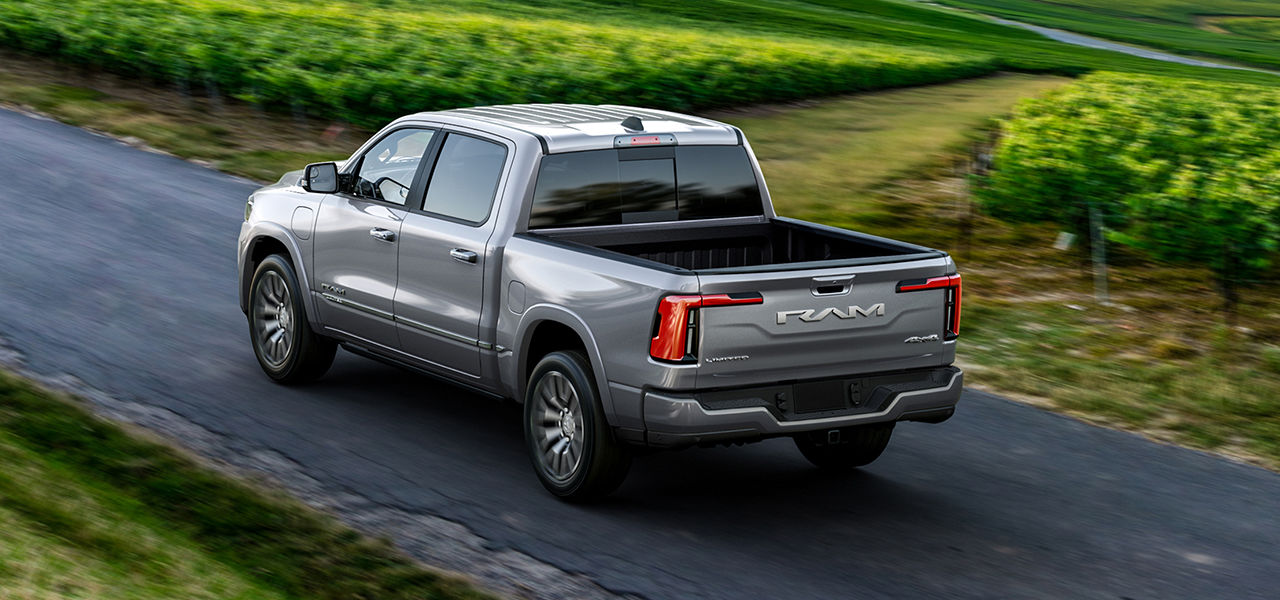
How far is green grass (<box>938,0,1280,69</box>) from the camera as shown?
75.2 metres

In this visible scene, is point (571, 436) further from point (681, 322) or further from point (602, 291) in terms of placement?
point (681, 322)

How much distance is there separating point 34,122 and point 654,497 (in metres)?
14.1

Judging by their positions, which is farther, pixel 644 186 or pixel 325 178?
pixel 325 178

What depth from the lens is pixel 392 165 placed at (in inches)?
329

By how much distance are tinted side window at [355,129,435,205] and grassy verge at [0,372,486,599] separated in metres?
1.90

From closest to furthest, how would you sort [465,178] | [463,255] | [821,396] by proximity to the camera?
[821,396]
[463,255]
[465,178]

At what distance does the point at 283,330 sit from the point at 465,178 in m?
1.99

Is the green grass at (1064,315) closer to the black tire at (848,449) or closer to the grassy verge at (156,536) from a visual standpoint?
the black tire at (848,449)

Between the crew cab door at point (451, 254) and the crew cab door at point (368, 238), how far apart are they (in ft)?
0.46

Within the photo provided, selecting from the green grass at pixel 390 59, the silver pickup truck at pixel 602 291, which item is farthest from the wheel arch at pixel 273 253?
the green grass at pixel 390 59

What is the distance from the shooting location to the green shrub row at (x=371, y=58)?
63.8 feet

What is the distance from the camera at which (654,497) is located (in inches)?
286

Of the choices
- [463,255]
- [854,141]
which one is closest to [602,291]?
[463,255]

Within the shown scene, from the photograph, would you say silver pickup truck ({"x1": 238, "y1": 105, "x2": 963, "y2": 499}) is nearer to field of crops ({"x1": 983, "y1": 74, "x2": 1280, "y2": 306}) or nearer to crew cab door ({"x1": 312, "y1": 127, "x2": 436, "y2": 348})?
crew cab door ({"x1": 312, "y1": 127, "x2": 436, "y2": 348})
